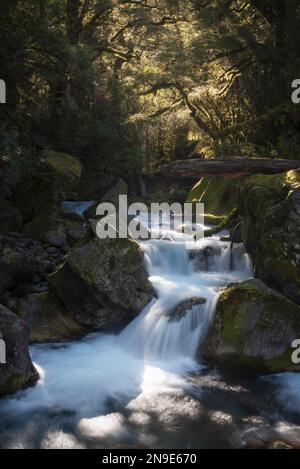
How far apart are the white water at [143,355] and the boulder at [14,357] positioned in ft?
0.71

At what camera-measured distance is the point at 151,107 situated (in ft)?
75.6

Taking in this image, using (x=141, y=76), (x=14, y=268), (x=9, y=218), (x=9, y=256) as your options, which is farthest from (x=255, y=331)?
(x=141, y=76)

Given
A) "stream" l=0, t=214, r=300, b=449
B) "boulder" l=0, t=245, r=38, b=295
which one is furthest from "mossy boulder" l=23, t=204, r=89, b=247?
"stream" l=0, t=214, r=300, b=449

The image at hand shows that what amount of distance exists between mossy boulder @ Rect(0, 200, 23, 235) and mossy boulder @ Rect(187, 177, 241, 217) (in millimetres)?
7947

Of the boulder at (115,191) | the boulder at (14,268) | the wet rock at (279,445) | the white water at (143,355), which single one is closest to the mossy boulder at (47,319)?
the white water at (143,355)

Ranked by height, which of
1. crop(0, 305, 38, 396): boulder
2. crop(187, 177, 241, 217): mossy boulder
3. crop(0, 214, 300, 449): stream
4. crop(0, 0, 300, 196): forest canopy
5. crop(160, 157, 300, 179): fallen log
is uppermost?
crop(0, 0, 300, 196): forest canopy

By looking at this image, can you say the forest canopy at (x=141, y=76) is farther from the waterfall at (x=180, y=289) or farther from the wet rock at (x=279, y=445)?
the wet rock at (x=279, y=445)

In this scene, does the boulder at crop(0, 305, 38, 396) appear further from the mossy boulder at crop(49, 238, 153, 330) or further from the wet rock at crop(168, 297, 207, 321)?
the wet rock at crop(168, 297, 207, 321)

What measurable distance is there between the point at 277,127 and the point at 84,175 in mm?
8105

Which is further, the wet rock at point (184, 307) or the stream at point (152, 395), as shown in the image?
the wet rock at point (184, 307)

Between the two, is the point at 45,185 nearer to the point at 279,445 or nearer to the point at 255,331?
the point at 255,331

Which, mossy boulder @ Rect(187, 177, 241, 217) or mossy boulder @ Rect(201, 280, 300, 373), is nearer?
mossy boulder @ Rect(201, 280, 300, 373)

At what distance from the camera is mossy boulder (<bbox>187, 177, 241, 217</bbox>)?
720 inches

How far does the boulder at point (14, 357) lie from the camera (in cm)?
758
